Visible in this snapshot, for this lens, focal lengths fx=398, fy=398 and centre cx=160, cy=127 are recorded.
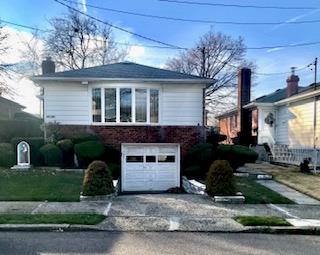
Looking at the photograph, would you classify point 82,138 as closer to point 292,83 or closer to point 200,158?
point 200,158

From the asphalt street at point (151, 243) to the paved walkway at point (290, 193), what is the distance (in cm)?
548

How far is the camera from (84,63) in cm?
4578

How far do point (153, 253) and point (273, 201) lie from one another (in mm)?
7895

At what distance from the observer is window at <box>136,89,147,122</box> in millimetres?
22059

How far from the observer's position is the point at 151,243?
796cm

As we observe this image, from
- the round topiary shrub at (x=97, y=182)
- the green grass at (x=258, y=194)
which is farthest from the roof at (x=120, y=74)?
the round topiary shrub at (x=97, y=182)

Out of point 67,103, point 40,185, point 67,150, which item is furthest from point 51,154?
point 40,185

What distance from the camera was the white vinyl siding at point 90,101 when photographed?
21969 mm

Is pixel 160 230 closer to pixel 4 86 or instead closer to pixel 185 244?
pixel 185 244

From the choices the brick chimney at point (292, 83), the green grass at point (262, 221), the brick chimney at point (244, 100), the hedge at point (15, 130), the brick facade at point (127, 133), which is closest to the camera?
the green grass at point (262, 221)

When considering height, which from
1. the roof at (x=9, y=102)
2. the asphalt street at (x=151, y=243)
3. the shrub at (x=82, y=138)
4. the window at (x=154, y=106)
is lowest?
the asphalt street at (x=151, y=243)

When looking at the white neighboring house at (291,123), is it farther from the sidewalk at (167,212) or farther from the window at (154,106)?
the sidewalk at (167,212)

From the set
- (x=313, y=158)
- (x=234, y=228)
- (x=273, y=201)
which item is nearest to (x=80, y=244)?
(x=234, y=228)

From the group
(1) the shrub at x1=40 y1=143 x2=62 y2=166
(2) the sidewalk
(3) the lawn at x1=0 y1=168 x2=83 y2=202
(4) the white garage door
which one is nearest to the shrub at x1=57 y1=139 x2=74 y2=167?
(1) the shrub at x1=40 y1=143 x2=62 y2=166
